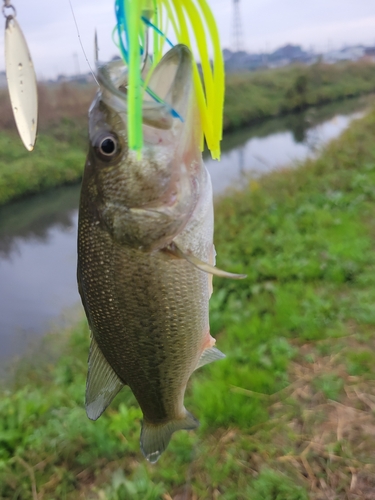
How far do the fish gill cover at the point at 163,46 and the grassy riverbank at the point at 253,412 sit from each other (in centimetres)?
233

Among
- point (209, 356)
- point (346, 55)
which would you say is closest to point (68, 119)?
point (209, 356)

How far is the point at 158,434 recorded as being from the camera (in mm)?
1369

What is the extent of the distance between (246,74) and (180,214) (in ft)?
100

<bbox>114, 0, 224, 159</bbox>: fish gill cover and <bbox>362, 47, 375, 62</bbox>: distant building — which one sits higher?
<bbox>114, 0, 224, 159</bbox>: fish gill cover

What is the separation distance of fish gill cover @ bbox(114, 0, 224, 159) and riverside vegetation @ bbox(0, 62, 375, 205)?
7.73 metres

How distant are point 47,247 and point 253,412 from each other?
7706mm

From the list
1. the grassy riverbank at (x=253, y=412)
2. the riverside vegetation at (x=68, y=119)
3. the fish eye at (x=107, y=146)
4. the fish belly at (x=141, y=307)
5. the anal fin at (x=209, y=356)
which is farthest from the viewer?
the riverside vegetation at (x=68, y=119)

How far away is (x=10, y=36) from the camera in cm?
94

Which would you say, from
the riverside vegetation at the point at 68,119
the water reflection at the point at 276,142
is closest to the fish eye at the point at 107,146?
the riverside vegetation at the point at 68,119

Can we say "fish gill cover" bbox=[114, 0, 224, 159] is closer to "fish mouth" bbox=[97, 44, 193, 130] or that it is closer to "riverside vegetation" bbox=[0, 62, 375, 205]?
"fish mouth" bbox=[97, 44, 193, 130]

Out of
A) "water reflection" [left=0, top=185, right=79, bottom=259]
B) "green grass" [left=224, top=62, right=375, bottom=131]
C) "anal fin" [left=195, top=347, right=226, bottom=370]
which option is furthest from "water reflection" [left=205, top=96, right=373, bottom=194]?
"anal fin" [left=195, top=347, right=226, bottom=370]

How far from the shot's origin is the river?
6496 mm

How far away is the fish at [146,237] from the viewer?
0.96 meters

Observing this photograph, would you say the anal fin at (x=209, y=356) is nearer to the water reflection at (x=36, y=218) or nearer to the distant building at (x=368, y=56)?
the water reflection at (x=36, y=218)
